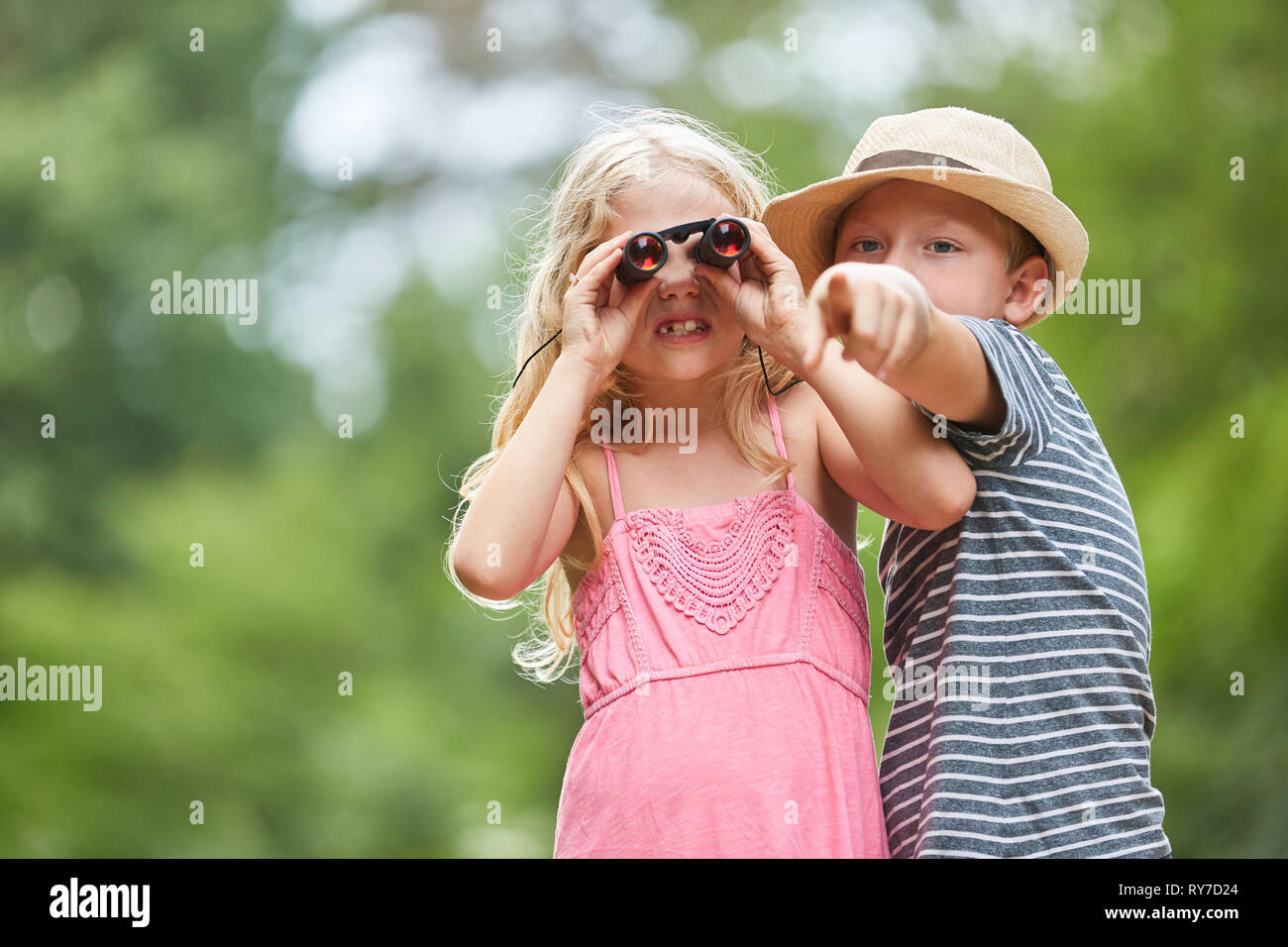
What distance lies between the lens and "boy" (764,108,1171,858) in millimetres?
1309

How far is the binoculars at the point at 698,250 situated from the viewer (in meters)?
1.43

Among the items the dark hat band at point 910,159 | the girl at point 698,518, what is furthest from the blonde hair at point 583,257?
the dark hat band at point 910,159

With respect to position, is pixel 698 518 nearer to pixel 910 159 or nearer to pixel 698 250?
pixel 698 250

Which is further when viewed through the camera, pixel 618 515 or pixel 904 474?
pixel 618 515

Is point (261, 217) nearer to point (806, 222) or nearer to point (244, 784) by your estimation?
point (244, 784)

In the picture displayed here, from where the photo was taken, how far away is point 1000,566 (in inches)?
54.2

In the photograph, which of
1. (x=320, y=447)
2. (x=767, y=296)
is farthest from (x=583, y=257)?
(x=320, y=447)

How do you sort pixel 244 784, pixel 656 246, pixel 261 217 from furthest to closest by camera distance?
pixel 261 217 < pixel 244 784 < pixel 656 246

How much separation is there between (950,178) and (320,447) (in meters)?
4.16

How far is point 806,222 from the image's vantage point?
5.15 feet

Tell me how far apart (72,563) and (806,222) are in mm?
4241

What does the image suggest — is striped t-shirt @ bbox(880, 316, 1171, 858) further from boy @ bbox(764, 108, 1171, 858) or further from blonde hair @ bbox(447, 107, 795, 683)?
blonde hair @ bbox(447, 107, 795, 683)

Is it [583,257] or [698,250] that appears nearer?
→ [698,250]
